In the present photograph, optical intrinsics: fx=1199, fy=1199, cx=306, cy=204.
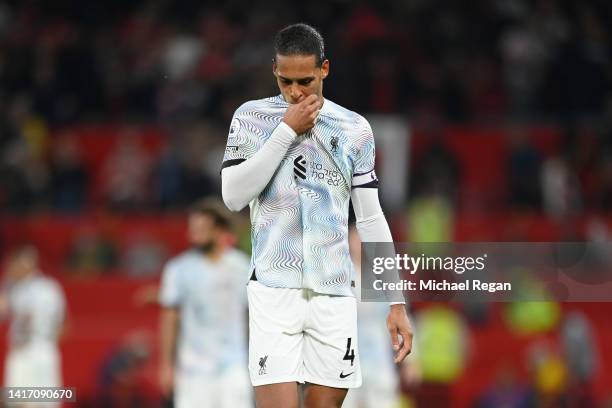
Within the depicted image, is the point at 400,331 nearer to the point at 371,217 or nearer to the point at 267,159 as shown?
the point at 371,217

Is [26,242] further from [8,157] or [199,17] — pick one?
[199,17]

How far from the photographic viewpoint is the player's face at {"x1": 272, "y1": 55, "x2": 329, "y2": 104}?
5090mm

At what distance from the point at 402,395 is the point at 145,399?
9.18 feet

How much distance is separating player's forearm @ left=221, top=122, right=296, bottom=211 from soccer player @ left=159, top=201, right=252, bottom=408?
4.14m

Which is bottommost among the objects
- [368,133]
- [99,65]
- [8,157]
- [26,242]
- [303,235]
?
[303,235]

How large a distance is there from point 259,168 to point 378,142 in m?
11.0

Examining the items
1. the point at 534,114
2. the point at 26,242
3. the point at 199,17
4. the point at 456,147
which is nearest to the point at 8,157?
the point at 26,242

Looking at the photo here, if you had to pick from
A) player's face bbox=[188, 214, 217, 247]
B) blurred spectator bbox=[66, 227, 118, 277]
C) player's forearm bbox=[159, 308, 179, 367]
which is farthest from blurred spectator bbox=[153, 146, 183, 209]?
player's forearm bbox=[159, 308, 179, 367]

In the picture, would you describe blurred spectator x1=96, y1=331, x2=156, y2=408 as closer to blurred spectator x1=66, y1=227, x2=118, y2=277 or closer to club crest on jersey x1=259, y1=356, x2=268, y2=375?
blurred spectator x1=66, y1=227, x2=118, y2=277

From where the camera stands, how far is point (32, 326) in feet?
41.8

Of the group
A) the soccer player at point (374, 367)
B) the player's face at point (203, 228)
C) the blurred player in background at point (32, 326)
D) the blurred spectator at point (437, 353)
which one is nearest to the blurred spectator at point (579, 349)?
the blurred spectator at point (437, 353)

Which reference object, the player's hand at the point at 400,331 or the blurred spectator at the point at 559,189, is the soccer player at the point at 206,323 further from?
the blurred spectator at the point at 559,189

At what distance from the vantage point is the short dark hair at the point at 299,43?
16.7 feet

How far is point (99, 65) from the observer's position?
16875 mm
